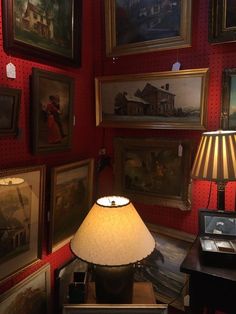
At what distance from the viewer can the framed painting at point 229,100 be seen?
1645mm

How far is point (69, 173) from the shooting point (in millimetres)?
1826

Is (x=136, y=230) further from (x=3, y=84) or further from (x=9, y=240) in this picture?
(x=3, y=84)

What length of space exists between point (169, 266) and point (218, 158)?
2.83 ft

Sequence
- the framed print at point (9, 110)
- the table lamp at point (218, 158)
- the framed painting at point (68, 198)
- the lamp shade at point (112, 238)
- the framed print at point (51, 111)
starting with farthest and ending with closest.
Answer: the framed painting at point (68, 198)
the framed print at point (51, 111)
the table lamp at point (218, 158)
the framed print at point (9, 110)
the lamp shade at point (112, 238)

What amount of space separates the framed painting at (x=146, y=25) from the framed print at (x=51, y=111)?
1.53ft

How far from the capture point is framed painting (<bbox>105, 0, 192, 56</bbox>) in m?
1.74

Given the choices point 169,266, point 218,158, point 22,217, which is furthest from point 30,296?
point 218,158

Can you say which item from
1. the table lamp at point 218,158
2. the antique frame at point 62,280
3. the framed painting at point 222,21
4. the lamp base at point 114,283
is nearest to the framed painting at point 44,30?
the framed painting at point 222,21

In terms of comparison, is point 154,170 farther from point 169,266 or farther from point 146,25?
point 146,25

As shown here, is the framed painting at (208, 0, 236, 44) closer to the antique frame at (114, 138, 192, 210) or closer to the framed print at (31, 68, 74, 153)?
the antique frame at (114, 138, 192, 210)

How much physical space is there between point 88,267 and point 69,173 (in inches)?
26.3

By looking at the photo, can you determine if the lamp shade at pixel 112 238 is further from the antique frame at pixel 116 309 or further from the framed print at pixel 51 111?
the framed print at pixel 51 111

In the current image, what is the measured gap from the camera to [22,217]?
4.94 ft

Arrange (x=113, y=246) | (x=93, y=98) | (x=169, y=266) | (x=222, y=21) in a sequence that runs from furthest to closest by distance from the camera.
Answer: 1. (x=93, y=98)
2. (x=169, y=266)
3. (x=222, y=21)
4. (x=113, y=246)
